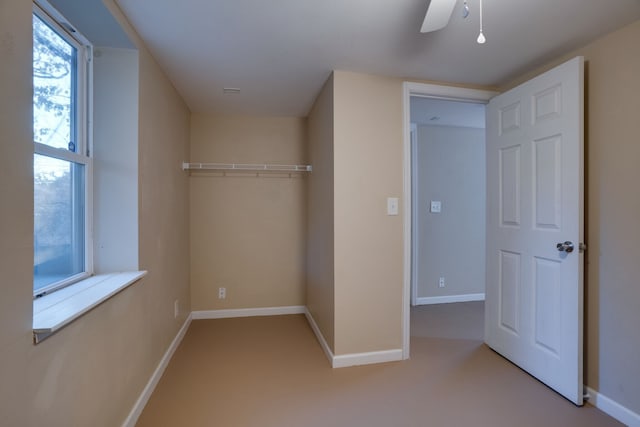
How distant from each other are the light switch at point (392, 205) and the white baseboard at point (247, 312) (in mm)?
1676

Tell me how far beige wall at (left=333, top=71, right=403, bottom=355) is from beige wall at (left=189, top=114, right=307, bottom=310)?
Result: 1.19 metres

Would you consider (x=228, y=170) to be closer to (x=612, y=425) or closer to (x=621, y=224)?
(x=621, y=224)

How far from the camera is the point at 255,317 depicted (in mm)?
3100

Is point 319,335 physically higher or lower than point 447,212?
lower

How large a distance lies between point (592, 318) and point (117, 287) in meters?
2.65

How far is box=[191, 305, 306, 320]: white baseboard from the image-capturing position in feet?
10.0

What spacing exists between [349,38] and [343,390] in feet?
7.17

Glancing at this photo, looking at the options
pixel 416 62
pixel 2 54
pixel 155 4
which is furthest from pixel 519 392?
pixel 155 4

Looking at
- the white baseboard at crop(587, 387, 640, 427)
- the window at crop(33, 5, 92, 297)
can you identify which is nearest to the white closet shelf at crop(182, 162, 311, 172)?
the window at crop(33, 5, 92, 297)

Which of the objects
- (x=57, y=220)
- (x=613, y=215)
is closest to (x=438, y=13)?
(x=613, y=215)

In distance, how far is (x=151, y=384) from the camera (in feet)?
5.88

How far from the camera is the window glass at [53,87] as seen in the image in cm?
115

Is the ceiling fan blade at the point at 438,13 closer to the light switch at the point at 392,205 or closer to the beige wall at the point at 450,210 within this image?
the light switch at the point at 392,205

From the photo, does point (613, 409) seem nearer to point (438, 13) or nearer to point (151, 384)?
point (438, 13)
